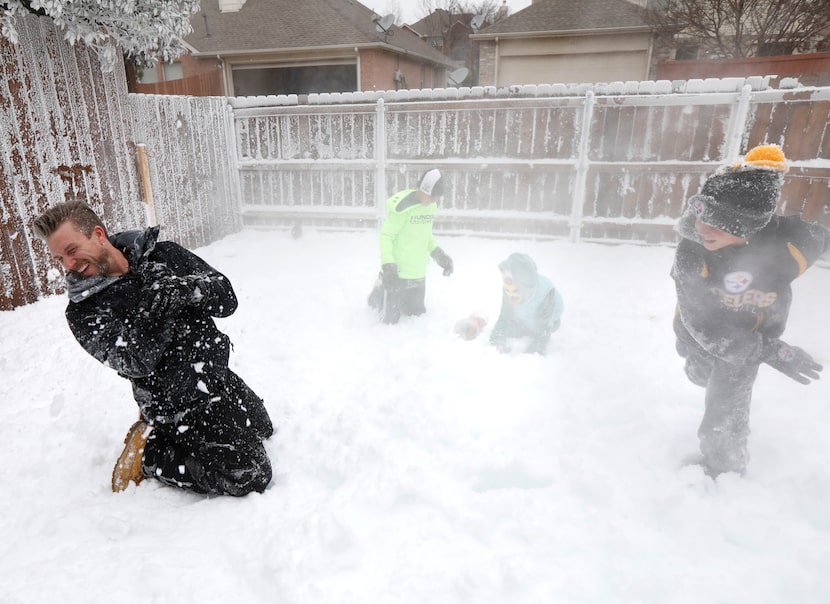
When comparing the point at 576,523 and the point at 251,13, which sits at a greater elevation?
the point at 251,13

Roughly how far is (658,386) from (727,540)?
154 centimetres

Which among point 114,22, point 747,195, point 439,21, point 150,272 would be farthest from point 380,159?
point 439,21

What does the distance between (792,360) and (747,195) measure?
86cm

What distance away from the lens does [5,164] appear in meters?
4.36

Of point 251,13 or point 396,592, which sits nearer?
point 396,592

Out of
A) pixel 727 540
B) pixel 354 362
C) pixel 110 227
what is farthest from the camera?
pixel 110 227

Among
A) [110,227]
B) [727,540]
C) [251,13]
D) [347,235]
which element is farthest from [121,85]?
[251,13]

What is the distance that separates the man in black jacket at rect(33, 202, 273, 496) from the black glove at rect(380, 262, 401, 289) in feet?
7.30

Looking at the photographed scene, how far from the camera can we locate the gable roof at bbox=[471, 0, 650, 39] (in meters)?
16.8

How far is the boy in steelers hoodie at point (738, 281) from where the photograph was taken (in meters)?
2.29

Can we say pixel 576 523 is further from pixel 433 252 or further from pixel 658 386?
pixel 433 252

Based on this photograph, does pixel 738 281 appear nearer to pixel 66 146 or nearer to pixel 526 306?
pixel 526 306

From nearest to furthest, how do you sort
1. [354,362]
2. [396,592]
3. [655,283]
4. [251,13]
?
1. [396,592]
2. [354,362]
3. [655,283]
4. [251,13]

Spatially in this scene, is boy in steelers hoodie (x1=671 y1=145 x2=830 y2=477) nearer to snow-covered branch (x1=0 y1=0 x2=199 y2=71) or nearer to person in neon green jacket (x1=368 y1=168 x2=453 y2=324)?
person in neon green jacket (x1=368 y1=168 x2=453 y2=324)
